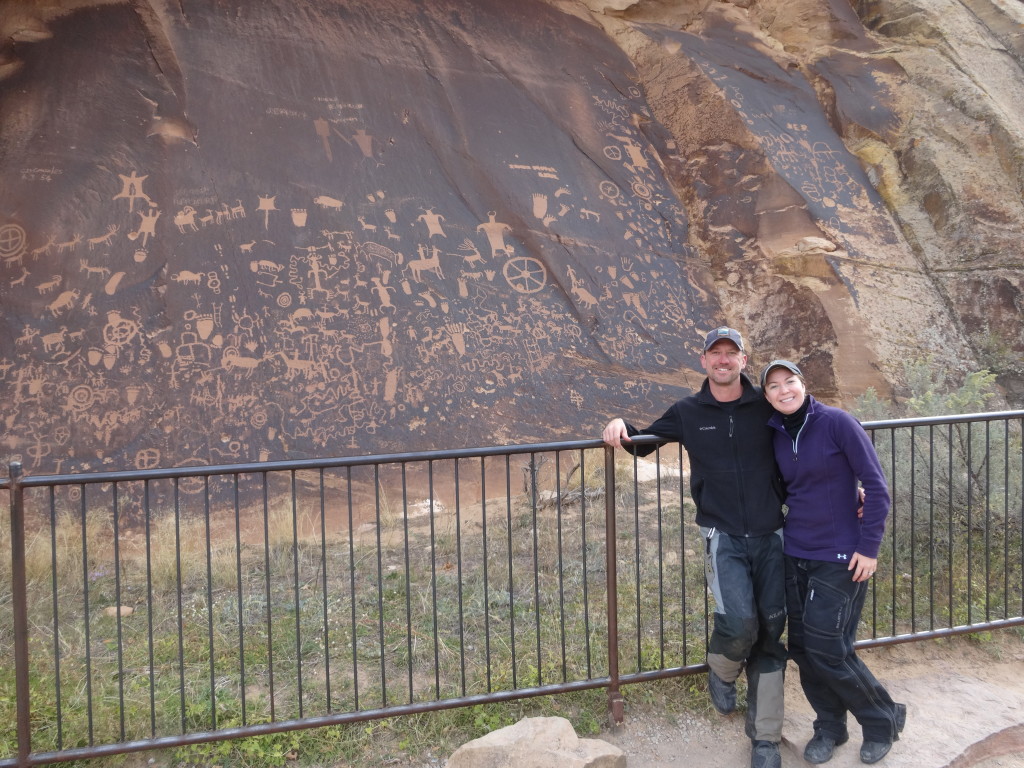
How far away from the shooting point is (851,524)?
2840mm

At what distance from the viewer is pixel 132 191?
7.37 meters

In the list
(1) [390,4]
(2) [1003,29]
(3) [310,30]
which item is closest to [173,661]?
(3) [310,30]

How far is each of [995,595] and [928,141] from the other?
6.84 metres

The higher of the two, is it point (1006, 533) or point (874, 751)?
point (1006, 533)

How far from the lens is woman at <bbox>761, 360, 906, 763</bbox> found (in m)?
2.78

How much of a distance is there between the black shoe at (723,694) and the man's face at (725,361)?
1.35 meters

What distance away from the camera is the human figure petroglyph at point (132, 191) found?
7332 mm

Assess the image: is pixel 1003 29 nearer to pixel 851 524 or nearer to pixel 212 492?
pixel 851 524

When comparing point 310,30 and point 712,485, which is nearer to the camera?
point 712,485

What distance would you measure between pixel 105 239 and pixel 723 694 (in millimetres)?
7128

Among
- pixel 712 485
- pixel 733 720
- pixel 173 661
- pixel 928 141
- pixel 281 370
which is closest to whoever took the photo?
pixel 712 485

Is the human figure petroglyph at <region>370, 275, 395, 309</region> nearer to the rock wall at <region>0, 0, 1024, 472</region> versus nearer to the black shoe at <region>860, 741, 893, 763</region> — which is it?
the rock wall at <region>0, 0, 1024, 472</region>

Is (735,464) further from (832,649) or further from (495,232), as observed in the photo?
(495,232)

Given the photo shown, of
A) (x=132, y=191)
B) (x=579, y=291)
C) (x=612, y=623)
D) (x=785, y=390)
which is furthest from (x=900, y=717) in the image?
(x=132, y=191)
